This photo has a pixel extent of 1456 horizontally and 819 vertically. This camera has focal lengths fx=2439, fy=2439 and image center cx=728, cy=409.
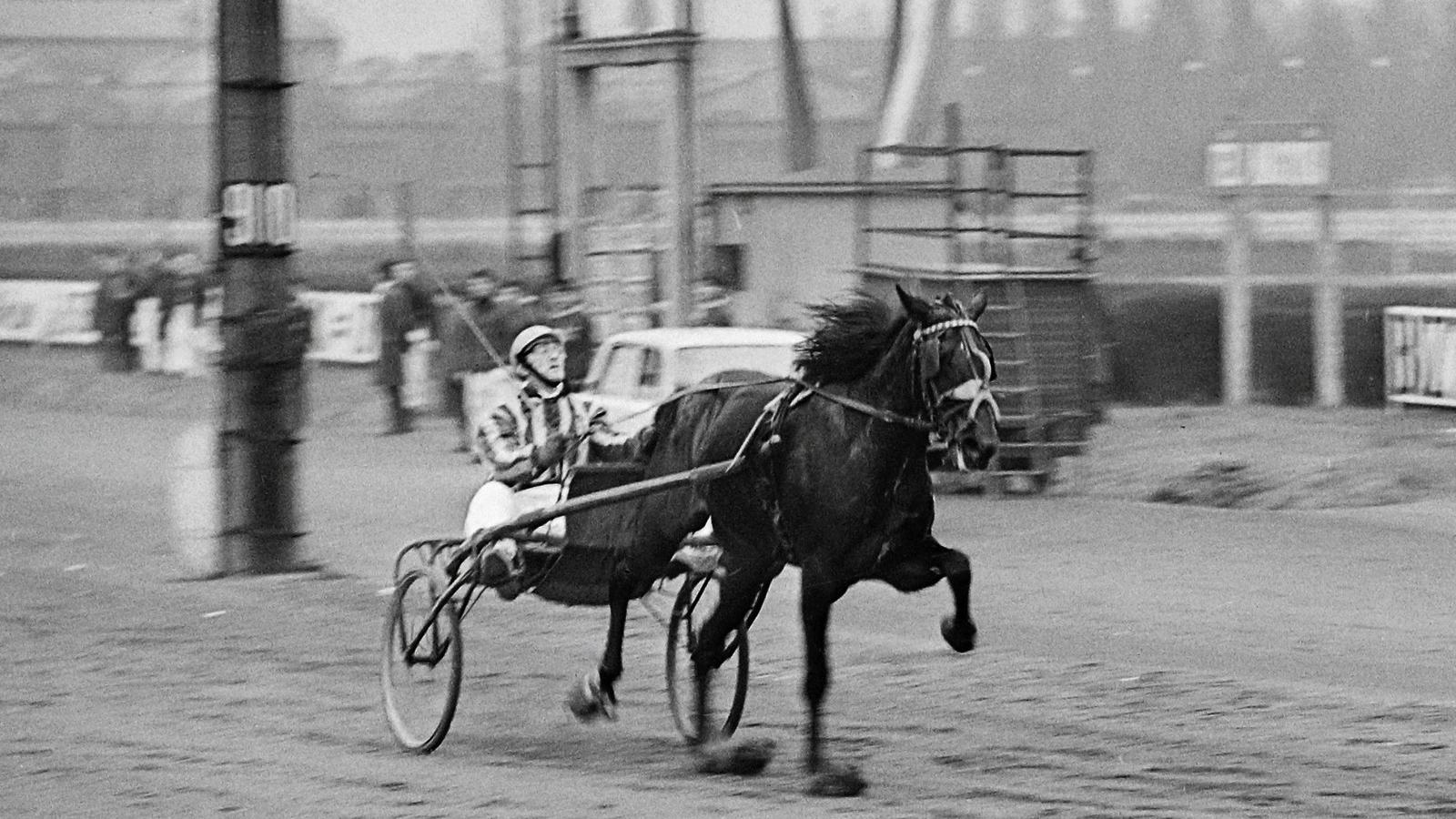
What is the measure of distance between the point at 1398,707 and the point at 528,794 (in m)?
3.88

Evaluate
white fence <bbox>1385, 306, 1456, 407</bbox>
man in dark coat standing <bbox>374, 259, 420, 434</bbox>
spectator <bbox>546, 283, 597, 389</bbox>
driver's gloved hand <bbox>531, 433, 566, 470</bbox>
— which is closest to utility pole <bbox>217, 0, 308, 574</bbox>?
spectator <bbox>546, 283, 597, 389</bbox>

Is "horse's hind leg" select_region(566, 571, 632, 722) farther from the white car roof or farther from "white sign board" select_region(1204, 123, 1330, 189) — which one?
"white sign board" select_region(1204, 123, 1330, 189)

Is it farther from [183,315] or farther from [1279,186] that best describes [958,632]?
[183,315]

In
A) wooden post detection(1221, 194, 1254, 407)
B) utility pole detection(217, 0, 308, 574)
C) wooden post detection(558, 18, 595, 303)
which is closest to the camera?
utility pole detection(217, 0, 308, 574)

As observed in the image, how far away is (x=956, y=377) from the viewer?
8227 mm

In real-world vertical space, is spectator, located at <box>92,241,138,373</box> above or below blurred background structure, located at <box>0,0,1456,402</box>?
below

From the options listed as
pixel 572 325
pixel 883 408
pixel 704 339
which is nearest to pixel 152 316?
pixel 572 325

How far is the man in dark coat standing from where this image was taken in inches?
1051

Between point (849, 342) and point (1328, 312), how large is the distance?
17.8 m

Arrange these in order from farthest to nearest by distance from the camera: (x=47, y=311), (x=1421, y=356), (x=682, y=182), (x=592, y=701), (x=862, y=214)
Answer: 1. (x=47, y=311)
2. (x=1421, y=356)
3. (x=862, y=214)
4. (x=682, y=182)
5. (x=592, y=701)

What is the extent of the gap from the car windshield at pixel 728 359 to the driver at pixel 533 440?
704cm

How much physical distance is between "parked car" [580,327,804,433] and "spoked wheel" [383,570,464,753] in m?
6.98

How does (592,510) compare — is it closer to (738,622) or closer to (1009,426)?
(738,622)

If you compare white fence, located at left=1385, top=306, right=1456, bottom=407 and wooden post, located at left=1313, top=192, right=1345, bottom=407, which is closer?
white fence, located at left=1385, top=306, right=1456, bottom=407
